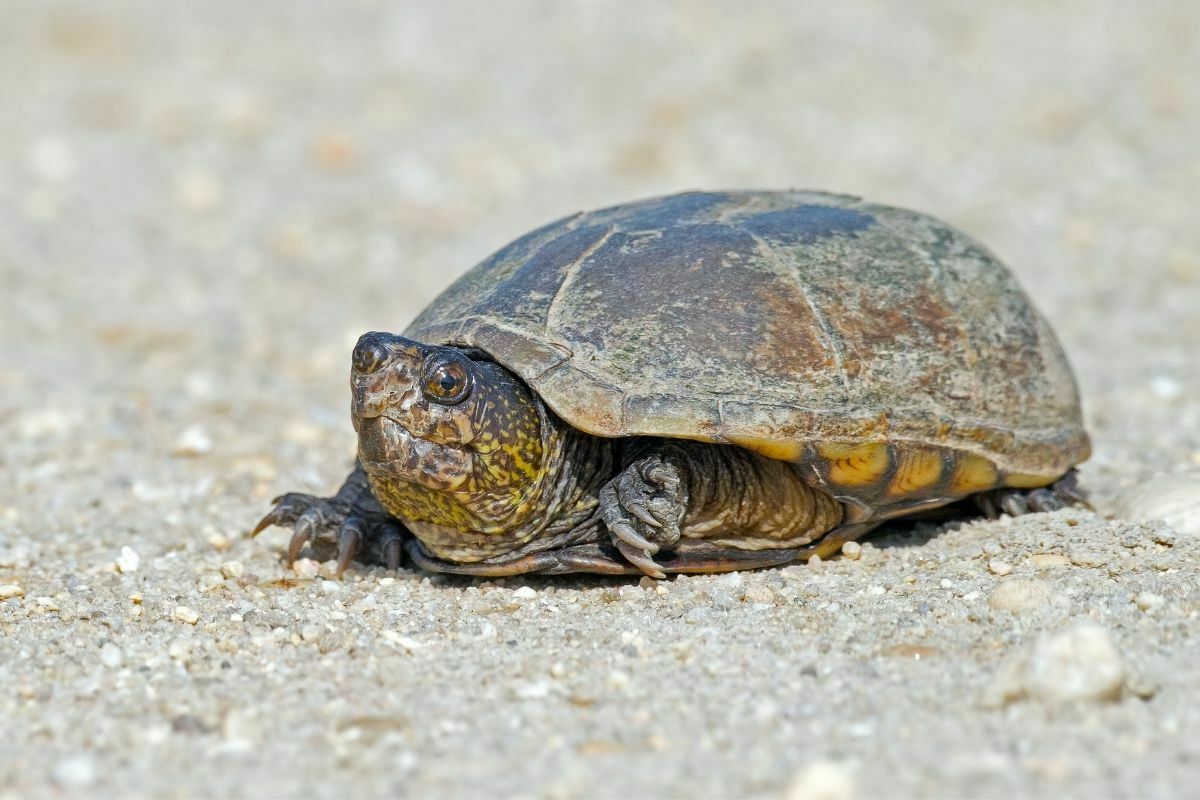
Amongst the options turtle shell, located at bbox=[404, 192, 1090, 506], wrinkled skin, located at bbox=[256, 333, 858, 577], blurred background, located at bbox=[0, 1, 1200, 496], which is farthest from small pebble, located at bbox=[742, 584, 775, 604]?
blurred background, located at bbox=[0, 1, 1200, 496]

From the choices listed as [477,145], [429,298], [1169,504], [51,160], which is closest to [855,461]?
[1169,504]

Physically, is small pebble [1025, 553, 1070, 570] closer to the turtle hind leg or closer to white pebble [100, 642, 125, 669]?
the turtle hind leg

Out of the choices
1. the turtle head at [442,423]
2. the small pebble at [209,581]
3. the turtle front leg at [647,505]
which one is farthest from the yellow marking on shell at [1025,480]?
the small pebble at [209,581]

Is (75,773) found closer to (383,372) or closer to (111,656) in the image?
(111,656)

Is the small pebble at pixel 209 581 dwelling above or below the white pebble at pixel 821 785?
above

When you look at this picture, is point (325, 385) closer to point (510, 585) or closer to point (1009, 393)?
point (510, 585)

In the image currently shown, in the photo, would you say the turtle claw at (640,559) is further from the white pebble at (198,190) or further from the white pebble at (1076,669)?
the white pebble at (198,190)
